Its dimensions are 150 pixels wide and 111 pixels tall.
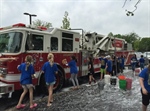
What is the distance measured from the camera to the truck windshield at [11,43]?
6816mm

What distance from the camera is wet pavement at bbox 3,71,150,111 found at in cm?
590

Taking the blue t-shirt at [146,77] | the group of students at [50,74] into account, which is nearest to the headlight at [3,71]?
the group of students at [50,74]

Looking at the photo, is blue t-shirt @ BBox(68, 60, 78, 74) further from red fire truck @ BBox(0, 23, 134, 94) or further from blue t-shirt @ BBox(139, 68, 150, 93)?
blue t-shirt @ BBox(139, 68, 150, 93)

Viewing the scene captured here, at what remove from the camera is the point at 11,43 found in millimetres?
6934

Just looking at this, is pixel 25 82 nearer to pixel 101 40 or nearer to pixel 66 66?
pixel 66 66

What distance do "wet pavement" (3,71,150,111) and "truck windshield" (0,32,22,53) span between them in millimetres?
1978

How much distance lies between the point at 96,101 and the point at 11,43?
11.8ft

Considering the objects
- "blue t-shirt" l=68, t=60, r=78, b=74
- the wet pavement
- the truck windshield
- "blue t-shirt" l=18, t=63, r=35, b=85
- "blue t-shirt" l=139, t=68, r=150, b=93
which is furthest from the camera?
"blue t-shirt" l=68, t=60, r=78, b=74

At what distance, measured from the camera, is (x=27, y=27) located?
294 inches

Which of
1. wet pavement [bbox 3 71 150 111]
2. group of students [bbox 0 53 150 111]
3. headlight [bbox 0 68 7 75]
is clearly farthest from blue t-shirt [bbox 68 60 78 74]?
headlight [bbox 0 68 7 75]

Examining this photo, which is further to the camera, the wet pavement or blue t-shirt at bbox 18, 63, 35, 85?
blue t-shirt at bbox 18, 63, 35, 85

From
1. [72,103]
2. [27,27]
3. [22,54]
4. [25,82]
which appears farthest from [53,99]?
[27,27]

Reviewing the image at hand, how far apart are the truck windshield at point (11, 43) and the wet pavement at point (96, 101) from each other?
1.98 m

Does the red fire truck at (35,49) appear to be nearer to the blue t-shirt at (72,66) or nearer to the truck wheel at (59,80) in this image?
the truck wheel at (59,80)
